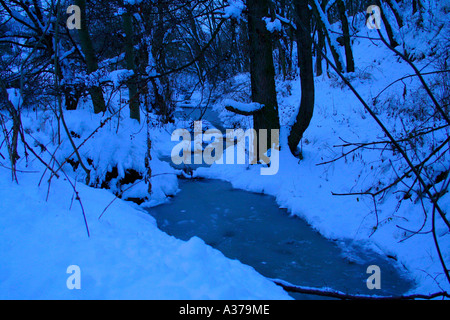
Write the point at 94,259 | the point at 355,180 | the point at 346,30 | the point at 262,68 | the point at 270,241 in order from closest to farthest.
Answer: the point at 94,259
the point at 270,241
the point at 355,180
the point at 262,68
the point at 346,30

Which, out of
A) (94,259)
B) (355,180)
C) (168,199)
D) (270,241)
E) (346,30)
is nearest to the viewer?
(94,259)

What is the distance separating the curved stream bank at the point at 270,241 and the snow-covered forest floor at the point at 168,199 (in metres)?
0.26

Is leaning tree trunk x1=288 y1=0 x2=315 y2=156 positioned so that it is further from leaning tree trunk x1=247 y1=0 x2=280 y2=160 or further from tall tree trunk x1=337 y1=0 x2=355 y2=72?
tall tree trunk x1=337 y1=0 x2=355 y2=72

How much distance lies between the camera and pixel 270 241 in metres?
5.37

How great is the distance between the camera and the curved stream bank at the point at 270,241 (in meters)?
4.21

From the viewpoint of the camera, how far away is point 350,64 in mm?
12586

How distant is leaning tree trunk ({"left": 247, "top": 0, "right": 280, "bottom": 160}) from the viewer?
24.3 ft

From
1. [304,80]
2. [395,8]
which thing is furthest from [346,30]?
[304,80]

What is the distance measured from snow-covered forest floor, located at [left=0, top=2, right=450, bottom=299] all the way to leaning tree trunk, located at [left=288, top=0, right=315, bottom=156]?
1.04ft

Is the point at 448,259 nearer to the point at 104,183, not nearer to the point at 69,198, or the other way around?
the point at 69,198

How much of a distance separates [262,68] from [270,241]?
429 cm

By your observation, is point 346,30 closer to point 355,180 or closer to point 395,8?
point 395,8

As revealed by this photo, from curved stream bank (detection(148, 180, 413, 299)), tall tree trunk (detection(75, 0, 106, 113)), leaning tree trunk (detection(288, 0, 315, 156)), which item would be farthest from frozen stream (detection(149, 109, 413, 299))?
tall tree trunk (detection(75, 0, 106, 113))

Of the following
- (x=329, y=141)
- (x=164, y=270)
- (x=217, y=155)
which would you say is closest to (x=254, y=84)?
(x=329, y=141)
